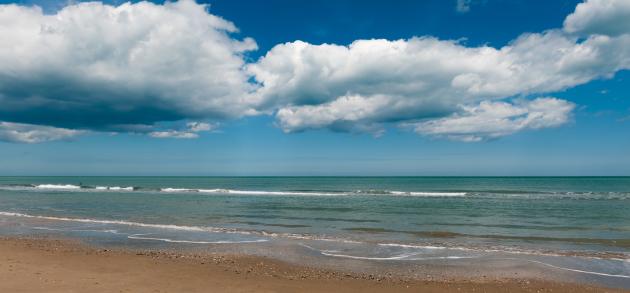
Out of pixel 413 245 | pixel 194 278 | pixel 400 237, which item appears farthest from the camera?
pixel 400 237

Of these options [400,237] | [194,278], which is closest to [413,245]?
[400,237]

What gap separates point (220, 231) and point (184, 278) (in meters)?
10.4

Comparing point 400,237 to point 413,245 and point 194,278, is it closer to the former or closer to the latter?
point 413,245

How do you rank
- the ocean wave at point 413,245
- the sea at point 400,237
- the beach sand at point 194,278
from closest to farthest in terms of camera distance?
the beach sand at point 194,278, the sea at point 400,237, the ocean wave at point 413,245

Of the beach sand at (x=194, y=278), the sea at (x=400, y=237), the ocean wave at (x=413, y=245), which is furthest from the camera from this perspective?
the ocean wave at (x=413, y=245)

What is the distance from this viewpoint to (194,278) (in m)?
10.6

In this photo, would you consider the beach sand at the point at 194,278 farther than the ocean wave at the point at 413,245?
No

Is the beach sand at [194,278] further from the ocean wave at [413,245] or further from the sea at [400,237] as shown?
the ocean wave at [413,245]

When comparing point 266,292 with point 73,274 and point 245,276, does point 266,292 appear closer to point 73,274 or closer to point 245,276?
point 245,276

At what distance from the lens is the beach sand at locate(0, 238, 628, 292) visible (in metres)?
9.62

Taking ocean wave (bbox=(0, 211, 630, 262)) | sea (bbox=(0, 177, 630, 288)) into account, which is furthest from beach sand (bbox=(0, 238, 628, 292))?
ocean wave (bbox=(0, 211, 630, 262))

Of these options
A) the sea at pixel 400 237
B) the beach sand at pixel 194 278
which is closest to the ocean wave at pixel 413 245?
the sea at pixel 400 237

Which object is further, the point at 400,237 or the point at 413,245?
the point at 400,237

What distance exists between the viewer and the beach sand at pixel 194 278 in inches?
379
